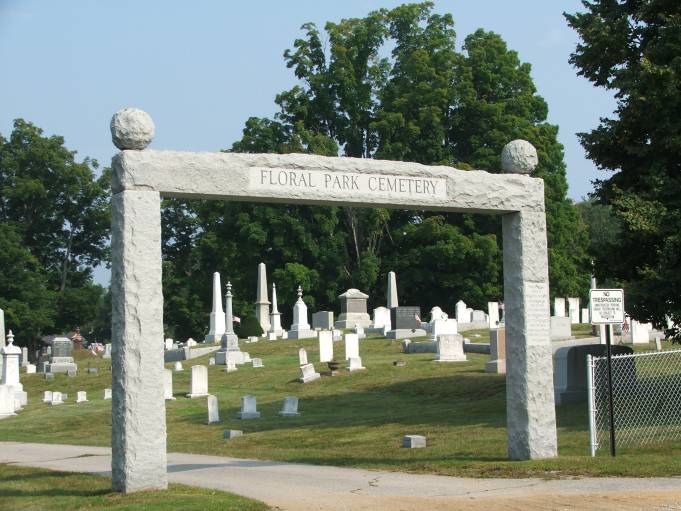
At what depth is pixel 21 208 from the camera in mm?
65188

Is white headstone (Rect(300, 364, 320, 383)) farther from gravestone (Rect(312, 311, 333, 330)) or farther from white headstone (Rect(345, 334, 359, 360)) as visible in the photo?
gravestone (Rect(312, 311, 333, 330))

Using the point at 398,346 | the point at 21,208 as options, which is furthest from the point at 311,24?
the point at 398,346

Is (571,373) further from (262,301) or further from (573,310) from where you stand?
(262,301)

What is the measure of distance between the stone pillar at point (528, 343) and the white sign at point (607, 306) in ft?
2.08

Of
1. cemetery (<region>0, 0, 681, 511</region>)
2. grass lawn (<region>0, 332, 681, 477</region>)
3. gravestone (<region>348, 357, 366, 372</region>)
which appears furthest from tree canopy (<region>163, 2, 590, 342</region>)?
gravestone (<region>348, 357, 366, 372</region>)

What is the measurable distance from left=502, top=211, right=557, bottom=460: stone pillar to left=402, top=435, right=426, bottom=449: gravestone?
Answer: 8.65ft

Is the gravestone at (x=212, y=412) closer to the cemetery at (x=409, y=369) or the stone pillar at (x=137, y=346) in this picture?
the cemetery at (x=409, y=369)

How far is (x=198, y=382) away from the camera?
27234 mm

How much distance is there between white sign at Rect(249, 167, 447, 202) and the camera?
39.5 ft

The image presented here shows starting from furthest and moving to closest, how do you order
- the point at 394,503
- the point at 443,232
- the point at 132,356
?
the point at 443,232
the point at 132,356
the point at 394,503

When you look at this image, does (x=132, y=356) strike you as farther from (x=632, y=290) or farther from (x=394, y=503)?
(x=632, y=290)

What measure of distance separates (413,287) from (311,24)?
58.3ft

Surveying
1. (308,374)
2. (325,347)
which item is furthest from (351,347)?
(308,374)

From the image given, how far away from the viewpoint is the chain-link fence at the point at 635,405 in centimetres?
1550
